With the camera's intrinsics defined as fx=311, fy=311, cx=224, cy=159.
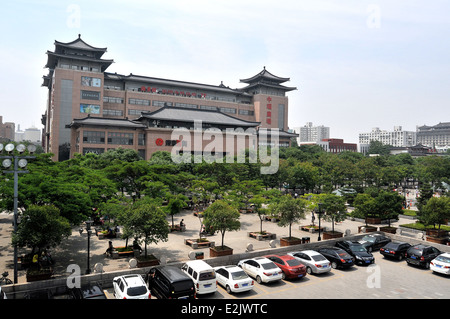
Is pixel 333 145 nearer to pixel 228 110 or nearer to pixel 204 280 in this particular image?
pixel 228 110

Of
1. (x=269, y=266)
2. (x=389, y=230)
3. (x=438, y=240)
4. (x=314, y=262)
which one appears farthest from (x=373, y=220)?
(x=269, y=266)

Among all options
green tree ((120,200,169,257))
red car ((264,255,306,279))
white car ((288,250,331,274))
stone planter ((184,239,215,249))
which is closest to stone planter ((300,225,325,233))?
white car ((288,250,331,274))

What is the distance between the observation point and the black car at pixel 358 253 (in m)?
18.4

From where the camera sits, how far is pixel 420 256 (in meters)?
18.0

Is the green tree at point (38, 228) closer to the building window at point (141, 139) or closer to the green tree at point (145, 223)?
the green tree at point (145, 223)

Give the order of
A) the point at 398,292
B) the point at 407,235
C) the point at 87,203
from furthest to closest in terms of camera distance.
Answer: the point at 407,235 → the point at 87,203 → the point at 398,292

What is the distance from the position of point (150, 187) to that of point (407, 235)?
2161 centimetres

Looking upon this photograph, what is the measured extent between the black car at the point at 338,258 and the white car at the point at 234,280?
6.10 meters

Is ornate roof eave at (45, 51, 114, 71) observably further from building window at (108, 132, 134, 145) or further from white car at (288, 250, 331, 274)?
white car at (288, 250, 331, 274)

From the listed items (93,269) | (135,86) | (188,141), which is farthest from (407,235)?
(135,86)

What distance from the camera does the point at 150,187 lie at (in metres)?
25.9

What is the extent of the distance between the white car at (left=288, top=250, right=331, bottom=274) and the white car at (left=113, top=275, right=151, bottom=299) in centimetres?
888
